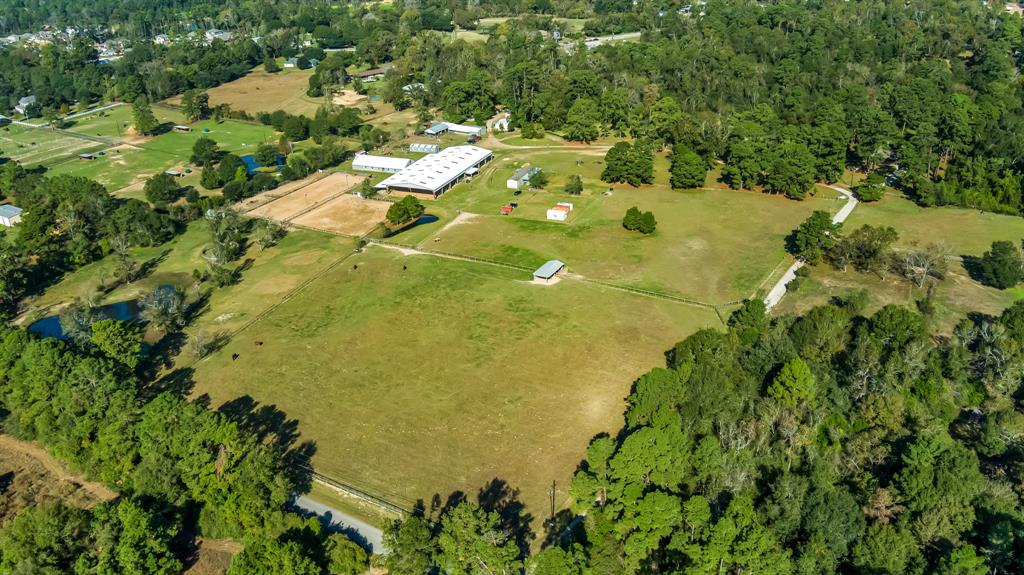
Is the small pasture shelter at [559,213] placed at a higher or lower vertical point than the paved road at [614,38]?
higher

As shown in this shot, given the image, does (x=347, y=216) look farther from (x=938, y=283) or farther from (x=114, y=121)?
(x=114, y=121)

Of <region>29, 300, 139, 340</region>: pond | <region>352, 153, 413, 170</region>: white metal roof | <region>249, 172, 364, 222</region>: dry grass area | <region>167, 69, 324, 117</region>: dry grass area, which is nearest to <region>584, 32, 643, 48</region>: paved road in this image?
<region>167, 69, 324, 117</region>: dry grass area

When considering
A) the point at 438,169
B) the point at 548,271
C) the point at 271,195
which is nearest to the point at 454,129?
the point at 438,169

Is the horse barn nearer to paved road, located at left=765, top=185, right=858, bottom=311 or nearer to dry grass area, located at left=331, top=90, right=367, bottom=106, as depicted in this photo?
dry grass area, located at left=331, top=90, right=367, bottom=106

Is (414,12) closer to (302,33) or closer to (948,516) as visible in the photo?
(302,33)

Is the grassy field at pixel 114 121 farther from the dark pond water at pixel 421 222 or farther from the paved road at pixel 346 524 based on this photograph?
the paved road at pixel 346 524

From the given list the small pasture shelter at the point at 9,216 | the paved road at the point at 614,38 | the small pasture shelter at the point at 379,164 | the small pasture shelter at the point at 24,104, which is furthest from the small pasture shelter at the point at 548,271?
the small pasture shelter at the point at 24,104
